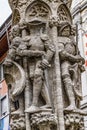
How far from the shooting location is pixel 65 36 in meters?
8.14

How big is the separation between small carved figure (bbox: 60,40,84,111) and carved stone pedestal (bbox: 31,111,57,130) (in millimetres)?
387

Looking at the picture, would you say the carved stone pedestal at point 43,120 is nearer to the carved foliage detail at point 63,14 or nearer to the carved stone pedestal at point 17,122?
the carved stone pedestal at point 17,122

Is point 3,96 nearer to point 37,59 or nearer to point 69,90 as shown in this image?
point 37,59

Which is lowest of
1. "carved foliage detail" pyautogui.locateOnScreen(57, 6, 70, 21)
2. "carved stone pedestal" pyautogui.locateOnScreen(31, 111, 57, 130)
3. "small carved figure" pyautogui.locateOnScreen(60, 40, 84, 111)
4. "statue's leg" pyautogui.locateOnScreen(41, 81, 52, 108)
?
"carved stone pedestal" pyautogui.locateOnScreen(31, 111, 57, 130)

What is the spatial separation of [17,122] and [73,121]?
0.98 meters

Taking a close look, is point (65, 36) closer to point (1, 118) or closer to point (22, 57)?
point (22, 57)

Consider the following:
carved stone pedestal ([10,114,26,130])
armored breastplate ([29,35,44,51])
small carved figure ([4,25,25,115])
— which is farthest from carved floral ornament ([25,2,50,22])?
carved stone pedestal ([10,114,26,130])

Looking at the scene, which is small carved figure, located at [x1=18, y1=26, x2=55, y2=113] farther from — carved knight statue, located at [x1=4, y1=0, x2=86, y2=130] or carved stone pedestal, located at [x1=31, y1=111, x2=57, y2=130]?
carved stone pedestal, located at [x1=31, y1=111, x2=57, y2=130]

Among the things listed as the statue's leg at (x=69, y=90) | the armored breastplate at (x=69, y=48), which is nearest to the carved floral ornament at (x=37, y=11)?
the armored breastplate at (x=69, y=48)

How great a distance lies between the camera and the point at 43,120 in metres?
7.01

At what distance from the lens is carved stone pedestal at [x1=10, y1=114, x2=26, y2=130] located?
7223 millimetres

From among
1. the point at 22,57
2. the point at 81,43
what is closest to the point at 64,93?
the point at 22,57

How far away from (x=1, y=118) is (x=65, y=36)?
18150mm

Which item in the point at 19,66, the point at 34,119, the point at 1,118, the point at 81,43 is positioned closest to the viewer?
the point at 34,119
